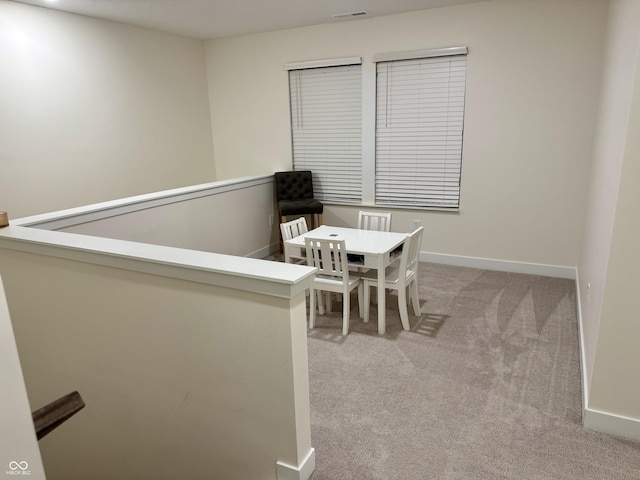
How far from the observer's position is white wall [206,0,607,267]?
3.90m

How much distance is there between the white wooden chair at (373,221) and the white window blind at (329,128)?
1.13m

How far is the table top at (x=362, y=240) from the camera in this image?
321 centimetres

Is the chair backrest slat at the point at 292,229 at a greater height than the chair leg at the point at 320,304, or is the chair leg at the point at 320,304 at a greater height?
the chair backrest slat at the point at 292,229

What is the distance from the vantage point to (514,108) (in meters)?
4.18

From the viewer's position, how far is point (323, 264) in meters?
3.27

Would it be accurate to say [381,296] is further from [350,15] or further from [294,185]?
[350,15]

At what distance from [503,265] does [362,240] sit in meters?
1.93

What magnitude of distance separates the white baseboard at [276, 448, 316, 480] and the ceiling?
3.67 m

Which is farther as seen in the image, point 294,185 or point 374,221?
point 294,185

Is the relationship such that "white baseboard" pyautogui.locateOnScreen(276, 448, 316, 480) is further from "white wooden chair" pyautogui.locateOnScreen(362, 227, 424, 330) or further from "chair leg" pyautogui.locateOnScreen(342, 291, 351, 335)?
"white wooden chair" pyautogui.locateOnScreen(362, 227, 424, 330)

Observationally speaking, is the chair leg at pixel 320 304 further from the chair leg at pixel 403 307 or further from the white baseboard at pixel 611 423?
the white baseboard at pixel 611 423

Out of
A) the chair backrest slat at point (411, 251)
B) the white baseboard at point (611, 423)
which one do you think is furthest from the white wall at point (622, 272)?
the chair backrest slat at point (411, 251)

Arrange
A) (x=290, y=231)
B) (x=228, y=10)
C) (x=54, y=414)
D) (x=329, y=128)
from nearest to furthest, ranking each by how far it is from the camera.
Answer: (x=54, y=414), (x=290, y=231), (x=228, y=10), (x=329, y=128)

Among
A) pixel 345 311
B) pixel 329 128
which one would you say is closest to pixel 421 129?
pixel 329 128
